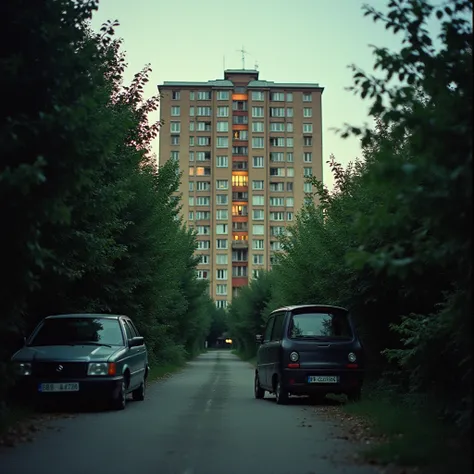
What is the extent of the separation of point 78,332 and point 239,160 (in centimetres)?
11244

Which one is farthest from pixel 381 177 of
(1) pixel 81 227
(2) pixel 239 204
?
(2) pixel 239 204

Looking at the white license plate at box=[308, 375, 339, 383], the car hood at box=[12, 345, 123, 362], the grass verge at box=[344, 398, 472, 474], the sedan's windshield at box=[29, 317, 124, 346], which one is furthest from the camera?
the white license plate at box=[308, 375, 339, 383]

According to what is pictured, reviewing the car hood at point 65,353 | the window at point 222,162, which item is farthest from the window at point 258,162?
the car hood at point 65,353

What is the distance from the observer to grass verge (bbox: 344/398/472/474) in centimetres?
718

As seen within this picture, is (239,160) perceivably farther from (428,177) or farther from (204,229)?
(428,177)

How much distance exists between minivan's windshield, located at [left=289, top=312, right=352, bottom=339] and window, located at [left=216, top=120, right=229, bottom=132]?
112257 millimetres

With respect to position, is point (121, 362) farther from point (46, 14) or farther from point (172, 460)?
point (46, 14)

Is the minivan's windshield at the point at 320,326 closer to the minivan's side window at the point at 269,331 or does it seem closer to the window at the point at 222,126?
the minivan's side window at the point at 269,331

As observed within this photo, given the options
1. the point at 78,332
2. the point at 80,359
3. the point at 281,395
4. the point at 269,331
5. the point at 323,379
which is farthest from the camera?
the point at 269,331

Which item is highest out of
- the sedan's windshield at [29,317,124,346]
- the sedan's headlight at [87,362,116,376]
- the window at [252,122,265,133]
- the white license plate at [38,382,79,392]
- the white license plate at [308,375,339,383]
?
the window at [252,122,265,133]

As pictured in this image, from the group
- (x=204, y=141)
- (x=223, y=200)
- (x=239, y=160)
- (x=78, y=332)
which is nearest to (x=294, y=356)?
(x=78, y=332)

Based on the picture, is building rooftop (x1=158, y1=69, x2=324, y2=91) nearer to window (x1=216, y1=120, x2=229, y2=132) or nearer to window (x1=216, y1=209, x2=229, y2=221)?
window (x1=216, y1=120, x2=229, y2=132)

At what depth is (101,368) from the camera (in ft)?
44.8

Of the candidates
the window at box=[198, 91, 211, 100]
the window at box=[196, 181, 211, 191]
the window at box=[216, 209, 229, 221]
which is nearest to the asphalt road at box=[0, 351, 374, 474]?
the window at box=[216, 209, 229, 221]
